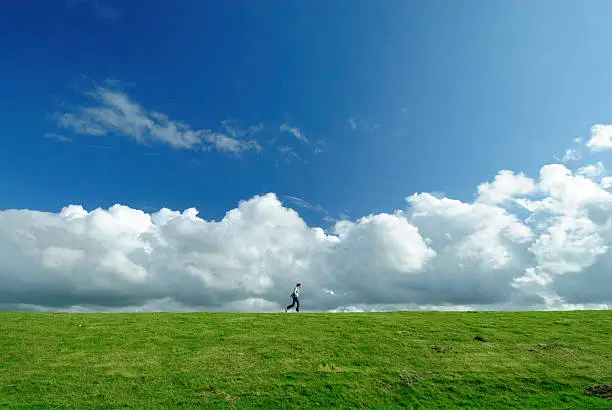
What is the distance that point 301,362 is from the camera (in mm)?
21453

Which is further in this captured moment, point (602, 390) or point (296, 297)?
point (296, 297)

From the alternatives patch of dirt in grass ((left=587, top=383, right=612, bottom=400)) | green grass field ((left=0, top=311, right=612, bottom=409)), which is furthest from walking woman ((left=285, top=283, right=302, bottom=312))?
patch of dirt in grass ((left=587, top=383, right=612, bottom=400))

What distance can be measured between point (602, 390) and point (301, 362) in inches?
585

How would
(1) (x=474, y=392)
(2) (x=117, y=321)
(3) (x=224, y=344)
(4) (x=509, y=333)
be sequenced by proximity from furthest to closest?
1. (2) (x=117, y=321)
2. (4) (x=509, y=333)
3. (3) (x=224, y=344)
4. (1) (x=474, y=392)

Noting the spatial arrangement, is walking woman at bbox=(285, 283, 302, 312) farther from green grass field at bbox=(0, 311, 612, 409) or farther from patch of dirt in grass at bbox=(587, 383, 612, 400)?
patch of dirt in grass at bbox=(587, 383, 612, 400)

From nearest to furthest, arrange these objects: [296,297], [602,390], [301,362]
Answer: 1. [602,390]
2. [301,362]
3. [296,297]

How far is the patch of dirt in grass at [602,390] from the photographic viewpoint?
18.2m

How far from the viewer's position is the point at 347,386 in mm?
18797

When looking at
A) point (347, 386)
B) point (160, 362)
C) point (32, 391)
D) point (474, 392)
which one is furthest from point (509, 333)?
point (32, 391)

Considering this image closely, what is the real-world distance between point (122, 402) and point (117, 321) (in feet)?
46.6

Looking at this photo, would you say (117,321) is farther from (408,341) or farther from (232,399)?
(408,341)

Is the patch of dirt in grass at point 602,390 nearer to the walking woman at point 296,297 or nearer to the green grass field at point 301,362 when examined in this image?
the green grass field at point 301,362

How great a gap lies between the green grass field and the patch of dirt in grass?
0.65 feet

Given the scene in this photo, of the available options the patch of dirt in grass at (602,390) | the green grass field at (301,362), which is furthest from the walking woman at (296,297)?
the patch of dirt in grass at (602,390)
